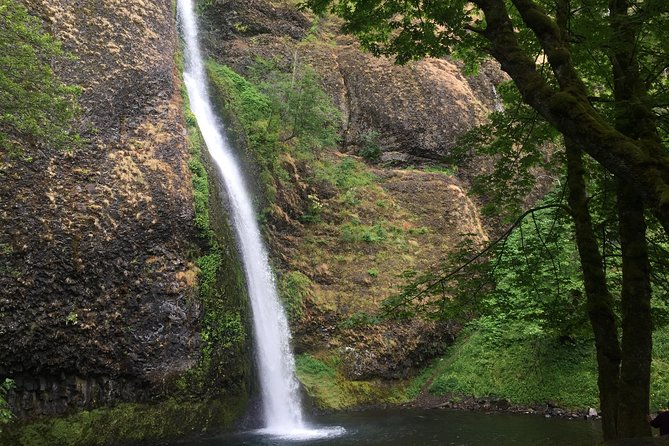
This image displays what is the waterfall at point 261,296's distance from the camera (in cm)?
1306

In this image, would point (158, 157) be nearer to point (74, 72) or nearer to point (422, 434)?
point (74, 72)

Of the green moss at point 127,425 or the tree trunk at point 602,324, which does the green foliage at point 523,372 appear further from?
the tree trunk at point 602,324

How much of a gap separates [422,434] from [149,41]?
13.0 meters

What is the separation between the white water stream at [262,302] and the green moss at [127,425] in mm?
1616

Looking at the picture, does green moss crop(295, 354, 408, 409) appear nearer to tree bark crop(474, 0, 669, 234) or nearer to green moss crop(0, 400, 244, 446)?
green moss crop(0, 400, 244, 446)

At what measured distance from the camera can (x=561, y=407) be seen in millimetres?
13586

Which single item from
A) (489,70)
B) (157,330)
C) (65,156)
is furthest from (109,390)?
(489,70)

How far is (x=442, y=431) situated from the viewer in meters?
11.8

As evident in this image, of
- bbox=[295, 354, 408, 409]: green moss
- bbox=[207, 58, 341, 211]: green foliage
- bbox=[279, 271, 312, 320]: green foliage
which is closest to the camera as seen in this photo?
bbox=[295, 354, 408, 409]: green moss

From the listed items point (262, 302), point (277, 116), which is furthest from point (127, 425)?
point (277, 116)

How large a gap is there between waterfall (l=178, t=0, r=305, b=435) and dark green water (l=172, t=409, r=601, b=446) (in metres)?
0.99

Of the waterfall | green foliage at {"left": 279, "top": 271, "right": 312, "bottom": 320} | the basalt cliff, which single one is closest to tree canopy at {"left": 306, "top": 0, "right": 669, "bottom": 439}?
the basalt cliff

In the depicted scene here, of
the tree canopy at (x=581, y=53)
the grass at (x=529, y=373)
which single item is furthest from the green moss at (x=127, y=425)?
the tree canopy at (x=581, y=53)

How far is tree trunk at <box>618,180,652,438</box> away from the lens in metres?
4.69
